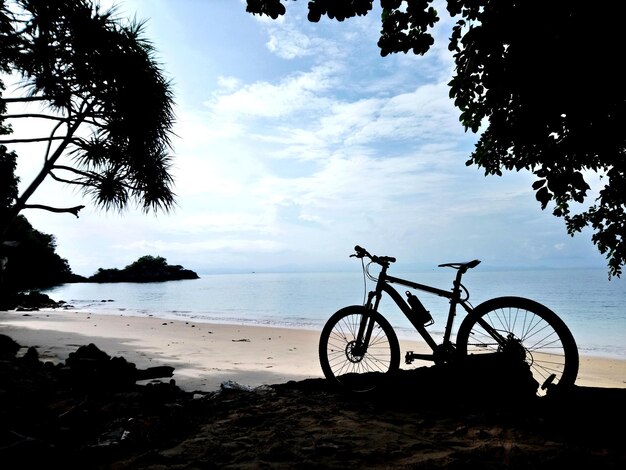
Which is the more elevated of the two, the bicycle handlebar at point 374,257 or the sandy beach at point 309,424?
the bicycle handlebar at point 374,257

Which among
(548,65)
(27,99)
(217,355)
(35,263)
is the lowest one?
(217,355)

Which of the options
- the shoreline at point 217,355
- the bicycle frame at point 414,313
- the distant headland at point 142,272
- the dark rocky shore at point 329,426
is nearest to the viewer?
the dark rocky shore at point 329,426

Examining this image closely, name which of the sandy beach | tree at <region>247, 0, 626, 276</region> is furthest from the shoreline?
tree at <region>247, 0, 626, 276</region>

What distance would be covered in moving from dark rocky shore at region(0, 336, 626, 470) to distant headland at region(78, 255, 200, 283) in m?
88.8

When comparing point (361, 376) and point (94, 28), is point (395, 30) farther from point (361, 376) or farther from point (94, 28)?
point (94, 28)

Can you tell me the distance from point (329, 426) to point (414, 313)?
1.20m

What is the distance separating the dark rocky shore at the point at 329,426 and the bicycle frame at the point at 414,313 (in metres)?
0.16

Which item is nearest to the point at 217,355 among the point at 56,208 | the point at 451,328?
the point at 56,208

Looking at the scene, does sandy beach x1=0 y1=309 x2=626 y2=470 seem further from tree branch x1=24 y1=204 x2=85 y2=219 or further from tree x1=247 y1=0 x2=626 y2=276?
tree branch x1=24 y1=204 x2=85 y2=219

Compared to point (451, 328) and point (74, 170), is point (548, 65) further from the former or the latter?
point (74, 170)

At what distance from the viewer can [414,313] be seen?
128 inches

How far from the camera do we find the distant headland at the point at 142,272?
81.6 meters

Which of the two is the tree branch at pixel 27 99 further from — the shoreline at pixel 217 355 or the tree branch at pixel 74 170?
the shoreline at pixel 217 355

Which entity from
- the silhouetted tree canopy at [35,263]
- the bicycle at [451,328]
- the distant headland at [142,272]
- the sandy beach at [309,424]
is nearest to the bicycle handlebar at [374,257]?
the bicycle at [451,328]
